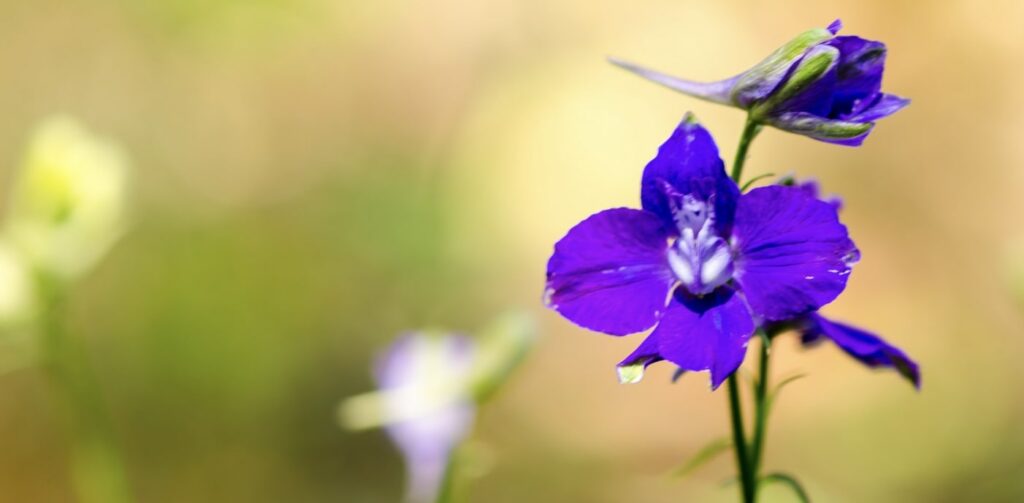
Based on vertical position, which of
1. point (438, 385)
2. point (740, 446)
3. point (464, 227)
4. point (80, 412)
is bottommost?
point (740, 446)

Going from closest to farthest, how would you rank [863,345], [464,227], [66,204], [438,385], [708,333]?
1. [708,333]
2. [863,345]
3. [438,385]
4. [66,204]
5. [464,227]

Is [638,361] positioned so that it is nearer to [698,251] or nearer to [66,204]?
[698,251]

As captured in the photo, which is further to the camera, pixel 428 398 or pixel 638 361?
pixel 428 398

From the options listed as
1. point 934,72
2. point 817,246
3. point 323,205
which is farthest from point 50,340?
point 934,72

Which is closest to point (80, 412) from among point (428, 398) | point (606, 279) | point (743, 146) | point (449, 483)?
point (428, 398)

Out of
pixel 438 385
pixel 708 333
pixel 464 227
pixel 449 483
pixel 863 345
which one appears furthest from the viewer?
pixel 464 227


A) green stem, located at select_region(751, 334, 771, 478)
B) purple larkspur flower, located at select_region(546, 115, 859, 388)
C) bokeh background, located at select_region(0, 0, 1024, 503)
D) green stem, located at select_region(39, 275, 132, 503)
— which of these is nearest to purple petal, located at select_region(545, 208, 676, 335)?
purple larkspur flower, located at select_region(546, 115, 859, 388)

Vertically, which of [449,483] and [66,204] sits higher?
[66,204]
